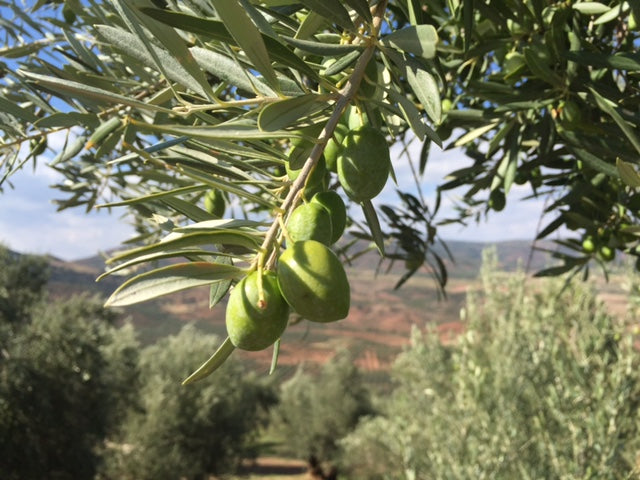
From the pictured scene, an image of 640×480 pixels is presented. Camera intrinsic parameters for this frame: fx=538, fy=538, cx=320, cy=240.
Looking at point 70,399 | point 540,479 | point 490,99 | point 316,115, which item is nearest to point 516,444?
point 540,479

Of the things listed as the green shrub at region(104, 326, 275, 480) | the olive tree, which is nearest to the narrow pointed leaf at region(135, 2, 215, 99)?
the olive tree

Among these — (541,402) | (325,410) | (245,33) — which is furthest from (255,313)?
(325,410)

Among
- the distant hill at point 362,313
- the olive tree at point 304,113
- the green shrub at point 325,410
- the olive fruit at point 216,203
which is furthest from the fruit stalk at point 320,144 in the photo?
the distant hill at point 362,313

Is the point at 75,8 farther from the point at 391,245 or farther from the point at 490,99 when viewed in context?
the point at 391,245

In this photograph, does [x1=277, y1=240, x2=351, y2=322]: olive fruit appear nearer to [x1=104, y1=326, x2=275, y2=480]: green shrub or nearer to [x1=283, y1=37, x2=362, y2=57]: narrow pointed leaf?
[x1=283, y1=37, x2=362, y2=57]: narrow pointed leaf

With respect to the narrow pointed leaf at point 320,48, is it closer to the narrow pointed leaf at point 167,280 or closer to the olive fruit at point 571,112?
the narrow pointed leaf at point 167,280
